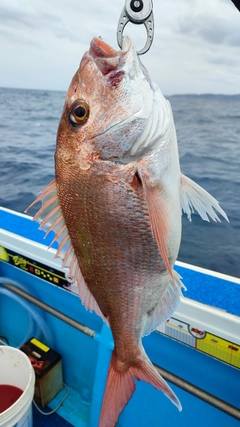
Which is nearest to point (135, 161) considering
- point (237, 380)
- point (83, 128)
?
point (83, 128)

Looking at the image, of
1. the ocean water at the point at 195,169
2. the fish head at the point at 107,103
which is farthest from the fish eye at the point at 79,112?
the ocean water at the point at 195,169

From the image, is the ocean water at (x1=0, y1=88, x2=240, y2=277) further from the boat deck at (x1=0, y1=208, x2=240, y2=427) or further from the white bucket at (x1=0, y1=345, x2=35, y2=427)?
the white bucket at (x1=0, y1=345, x2=35, y2=427)

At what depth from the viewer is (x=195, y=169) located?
7953 mm

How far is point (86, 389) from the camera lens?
2738mm

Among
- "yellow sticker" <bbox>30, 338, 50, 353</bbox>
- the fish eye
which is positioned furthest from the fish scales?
"yellow sticker" <bbox>30, 338, 50, 353</bbox>

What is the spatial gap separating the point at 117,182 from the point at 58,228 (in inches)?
9.5

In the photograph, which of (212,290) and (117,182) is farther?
(212,290)

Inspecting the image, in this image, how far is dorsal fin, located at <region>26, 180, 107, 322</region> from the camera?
101cm

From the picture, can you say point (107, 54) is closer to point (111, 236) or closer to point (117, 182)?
point (117, 182)

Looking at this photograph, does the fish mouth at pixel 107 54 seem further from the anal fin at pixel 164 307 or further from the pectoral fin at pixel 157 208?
the anal fin at pixel 164 307

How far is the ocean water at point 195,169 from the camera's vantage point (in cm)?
483

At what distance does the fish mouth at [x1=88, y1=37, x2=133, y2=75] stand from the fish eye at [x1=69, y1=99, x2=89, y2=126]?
0.10m

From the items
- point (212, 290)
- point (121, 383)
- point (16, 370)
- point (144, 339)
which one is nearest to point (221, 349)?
point (212, 290)

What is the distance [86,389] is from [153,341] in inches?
36.4
